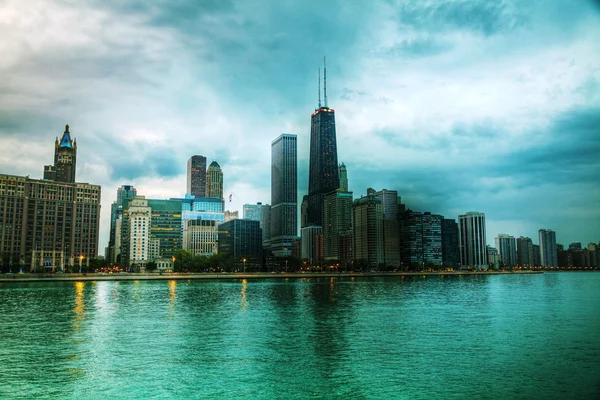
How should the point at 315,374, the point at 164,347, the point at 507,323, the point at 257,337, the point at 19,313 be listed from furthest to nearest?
the point at 19,313 < the point at 507,323 < the point at 257,337 < the point at 164,347 < the point at 315,374

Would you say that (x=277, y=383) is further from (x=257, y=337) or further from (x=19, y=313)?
(x=19, y=313)

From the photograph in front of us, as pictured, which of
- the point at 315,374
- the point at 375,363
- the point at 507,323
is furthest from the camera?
the point at 507,323

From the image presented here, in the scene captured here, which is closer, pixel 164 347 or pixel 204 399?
pixel 204 399

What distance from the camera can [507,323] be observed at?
69062 millimetres

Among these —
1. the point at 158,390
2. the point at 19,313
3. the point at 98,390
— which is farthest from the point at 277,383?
the point at 19,313

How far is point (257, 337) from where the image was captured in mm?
56500

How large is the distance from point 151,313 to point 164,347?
3323 centimetres

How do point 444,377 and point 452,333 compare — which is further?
point 452,333

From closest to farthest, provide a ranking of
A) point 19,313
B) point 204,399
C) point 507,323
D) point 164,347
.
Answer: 1. point 204,399
2. point 164,347
3. point 507,323
4. point 19,313

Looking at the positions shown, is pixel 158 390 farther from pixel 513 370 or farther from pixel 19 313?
pixel 19 313

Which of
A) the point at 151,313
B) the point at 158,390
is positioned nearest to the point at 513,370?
the point at 158,390

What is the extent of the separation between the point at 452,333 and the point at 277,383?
30.0m

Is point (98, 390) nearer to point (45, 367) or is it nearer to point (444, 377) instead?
point (45, 367)

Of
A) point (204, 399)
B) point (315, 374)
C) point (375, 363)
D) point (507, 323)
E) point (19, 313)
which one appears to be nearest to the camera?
point (204, 399)
